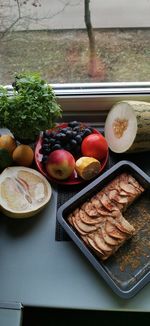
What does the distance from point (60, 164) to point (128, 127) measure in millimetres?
196

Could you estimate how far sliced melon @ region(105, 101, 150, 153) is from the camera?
0.89 m

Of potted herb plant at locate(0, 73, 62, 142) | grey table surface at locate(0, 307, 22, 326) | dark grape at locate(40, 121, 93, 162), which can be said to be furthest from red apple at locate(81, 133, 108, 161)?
grey table surface at locate(0, 307, 22, 326)

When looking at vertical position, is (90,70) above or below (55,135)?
above

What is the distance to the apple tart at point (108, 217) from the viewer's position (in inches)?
31.6

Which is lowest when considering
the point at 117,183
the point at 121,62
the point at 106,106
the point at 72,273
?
the point at 72,273

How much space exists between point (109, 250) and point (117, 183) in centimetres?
18

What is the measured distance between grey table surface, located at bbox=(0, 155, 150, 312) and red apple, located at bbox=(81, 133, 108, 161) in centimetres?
19

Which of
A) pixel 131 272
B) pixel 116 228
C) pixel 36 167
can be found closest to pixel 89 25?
pixel 36 167

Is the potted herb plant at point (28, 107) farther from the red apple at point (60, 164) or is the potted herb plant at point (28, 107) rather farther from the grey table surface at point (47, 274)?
the grey table surface at point (47, 274)

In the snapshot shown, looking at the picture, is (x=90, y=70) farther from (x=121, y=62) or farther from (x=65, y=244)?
(x=65, y=244)

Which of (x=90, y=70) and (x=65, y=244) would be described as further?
(x=90, y=70)

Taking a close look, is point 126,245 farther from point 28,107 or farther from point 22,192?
point 28,107

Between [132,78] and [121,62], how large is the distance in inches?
2.2

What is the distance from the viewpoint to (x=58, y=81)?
1.03 metres
